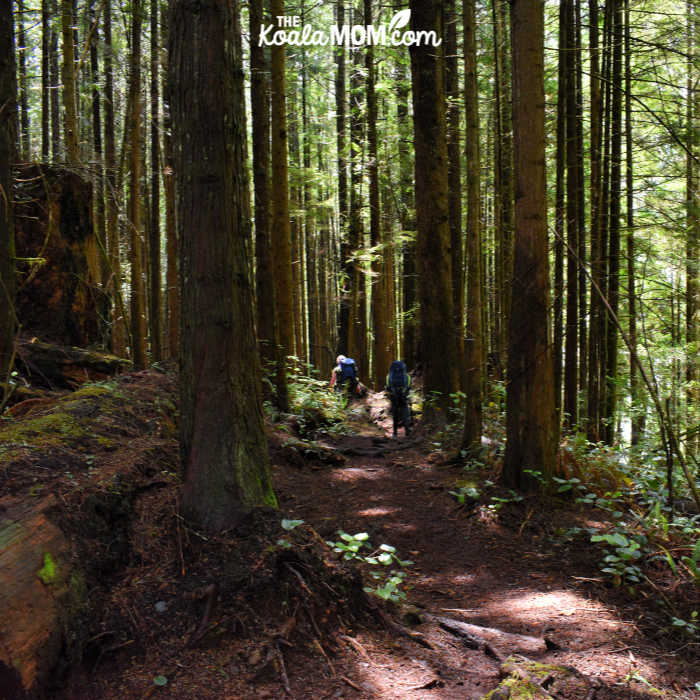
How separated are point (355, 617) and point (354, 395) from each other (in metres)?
12.9

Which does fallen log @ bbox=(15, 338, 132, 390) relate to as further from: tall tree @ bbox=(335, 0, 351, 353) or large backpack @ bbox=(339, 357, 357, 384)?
tall tree @ bbox=(335, 0, 351, 353)

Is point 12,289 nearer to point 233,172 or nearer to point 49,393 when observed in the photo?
point 49,393

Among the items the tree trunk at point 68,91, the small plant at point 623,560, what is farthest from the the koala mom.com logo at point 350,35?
the small plant at point 623,560

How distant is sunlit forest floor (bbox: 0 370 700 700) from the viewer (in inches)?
110

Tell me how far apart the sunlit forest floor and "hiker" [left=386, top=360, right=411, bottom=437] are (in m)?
5.54

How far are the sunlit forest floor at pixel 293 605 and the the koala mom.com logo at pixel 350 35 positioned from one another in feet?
28.8

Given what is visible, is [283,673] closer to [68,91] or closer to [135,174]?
[68,91]

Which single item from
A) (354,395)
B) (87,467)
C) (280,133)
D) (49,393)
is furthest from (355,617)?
(354,395)

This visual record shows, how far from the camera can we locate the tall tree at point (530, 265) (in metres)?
6.03

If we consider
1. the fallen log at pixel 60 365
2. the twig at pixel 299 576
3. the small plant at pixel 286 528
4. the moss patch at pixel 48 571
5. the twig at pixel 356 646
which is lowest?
the twig at pixel 356 646

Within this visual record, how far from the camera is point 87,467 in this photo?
400cm

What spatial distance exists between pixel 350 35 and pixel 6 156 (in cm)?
2043

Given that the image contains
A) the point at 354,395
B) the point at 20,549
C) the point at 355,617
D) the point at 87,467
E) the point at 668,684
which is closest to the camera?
the point at 20,549

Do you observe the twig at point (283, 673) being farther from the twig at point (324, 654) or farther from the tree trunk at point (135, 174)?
the tree trunk at point (135, 174)
